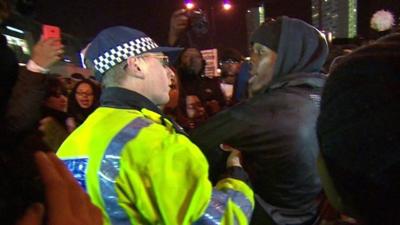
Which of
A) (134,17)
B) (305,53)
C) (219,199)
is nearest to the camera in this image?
(219,199)

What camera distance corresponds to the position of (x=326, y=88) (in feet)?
2.99

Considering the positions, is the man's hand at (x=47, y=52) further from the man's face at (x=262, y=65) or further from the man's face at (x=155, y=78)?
the man's face at (x=262, y=65)

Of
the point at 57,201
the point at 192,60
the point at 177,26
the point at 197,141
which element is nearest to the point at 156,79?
the point at 197,141

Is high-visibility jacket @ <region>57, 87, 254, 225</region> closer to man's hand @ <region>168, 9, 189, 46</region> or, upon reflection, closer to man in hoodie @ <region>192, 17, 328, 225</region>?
man in hoodie @ <region>192, 17, 328, 225</region>

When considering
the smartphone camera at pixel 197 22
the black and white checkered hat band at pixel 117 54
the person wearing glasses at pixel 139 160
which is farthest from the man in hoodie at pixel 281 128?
the smartphone camera at pixel 197 22

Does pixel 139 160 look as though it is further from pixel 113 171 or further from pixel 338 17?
pixel 338 17

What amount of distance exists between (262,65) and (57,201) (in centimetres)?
162

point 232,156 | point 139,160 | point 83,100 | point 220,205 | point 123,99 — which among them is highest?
point 123,99

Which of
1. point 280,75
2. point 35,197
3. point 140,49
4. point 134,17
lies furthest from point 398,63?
point 134,17

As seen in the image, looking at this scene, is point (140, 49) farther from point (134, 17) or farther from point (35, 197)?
point (134, 17)

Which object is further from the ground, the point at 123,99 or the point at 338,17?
the point at 123,99

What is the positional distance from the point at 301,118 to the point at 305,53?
13.9 inches

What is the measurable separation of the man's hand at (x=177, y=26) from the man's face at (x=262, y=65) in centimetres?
221

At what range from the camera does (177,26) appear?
4.60m
